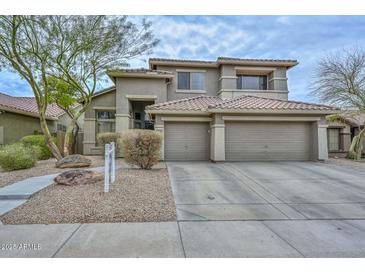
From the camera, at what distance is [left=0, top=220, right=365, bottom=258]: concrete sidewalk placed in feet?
11.5

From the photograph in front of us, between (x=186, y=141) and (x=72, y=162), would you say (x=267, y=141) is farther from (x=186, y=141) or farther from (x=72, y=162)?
(x=72, y=162)

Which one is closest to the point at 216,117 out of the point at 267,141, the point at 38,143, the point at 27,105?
the point at 267,141

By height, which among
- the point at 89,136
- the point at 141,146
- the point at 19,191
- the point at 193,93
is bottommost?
the point at 19,191

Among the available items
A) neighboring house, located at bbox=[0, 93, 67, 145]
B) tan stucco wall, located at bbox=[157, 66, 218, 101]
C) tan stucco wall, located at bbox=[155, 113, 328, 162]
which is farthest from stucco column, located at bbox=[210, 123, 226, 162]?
neighboring house, located at bbox=[0, 93, 67, 145]

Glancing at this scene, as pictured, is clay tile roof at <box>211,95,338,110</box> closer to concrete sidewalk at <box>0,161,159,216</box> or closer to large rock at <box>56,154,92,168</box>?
large rock at <box>56,154,92,168</box>

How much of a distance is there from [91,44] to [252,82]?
11.6m

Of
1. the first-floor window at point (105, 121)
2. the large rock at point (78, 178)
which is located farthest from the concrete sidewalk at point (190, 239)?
the first-floor window at point (105, 121)

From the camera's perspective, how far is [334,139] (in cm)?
1891

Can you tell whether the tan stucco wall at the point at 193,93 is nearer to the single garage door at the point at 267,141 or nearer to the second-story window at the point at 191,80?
the second-story window at the point at 191,80

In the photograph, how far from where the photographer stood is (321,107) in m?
12.5

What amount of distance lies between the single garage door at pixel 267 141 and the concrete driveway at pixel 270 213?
340cm

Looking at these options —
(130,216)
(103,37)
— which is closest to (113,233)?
(130,216)

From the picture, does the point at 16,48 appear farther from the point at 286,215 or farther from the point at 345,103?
the point at 345,103

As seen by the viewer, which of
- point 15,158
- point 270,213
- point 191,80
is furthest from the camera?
point 191,80
